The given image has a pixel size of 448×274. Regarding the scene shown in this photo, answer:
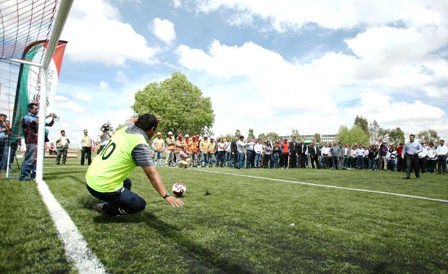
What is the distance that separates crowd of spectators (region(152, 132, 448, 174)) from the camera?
18.8 metres

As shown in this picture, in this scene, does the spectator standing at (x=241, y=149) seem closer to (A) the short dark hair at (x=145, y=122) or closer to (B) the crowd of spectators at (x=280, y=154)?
(B) the crowd of spectators at (x=280, y=154)

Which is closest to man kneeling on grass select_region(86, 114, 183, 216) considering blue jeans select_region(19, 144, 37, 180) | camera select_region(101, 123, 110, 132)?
blue jeans select_region(19, 144, 37, 180)

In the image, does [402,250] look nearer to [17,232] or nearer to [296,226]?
[296,226]

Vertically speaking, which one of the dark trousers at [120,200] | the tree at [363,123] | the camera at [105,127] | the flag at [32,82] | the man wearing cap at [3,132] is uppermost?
the tree at [363,123]

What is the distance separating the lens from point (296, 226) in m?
4.11

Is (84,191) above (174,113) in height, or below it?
below

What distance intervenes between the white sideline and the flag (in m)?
5.17

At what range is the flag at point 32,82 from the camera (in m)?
7.88

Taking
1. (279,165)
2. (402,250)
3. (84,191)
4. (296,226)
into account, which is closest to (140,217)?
(296,226)

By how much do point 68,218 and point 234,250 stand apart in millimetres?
2436

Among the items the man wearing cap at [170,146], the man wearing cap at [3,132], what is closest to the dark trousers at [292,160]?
the man wearing cap at [170,146]

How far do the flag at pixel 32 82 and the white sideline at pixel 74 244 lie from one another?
517cm

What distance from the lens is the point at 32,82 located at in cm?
880

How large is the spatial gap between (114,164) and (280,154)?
1921cm
